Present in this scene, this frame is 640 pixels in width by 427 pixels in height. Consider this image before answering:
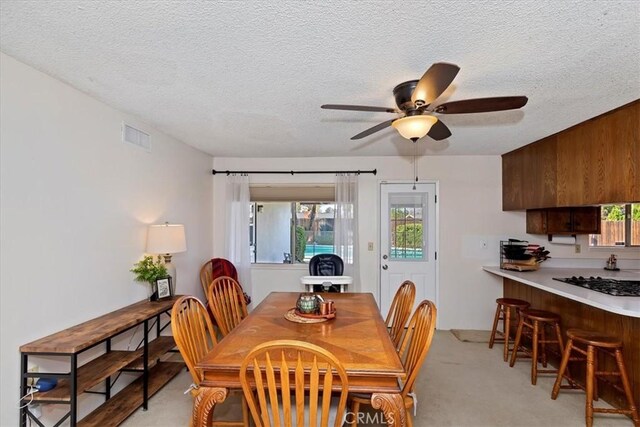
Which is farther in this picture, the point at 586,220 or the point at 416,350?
the point at 586,220

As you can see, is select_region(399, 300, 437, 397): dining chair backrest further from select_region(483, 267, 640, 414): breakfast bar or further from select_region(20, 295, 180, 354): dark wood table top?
select_region(20, 295, 180, 354): dark wood table top

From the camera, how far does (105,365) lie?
224cm

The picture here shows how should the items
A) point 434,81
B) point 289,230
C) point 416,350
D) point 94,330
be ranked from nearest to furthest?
point 434,81, point 416,350, point 94,330, point 289,230

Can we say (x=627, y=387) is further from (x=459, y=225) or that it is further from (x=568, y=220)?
(x=459, y=225)

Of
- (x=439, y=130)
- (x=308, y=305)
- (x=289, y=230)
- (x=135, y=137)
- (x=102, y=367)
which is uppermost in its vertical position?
(x=135, y=137)

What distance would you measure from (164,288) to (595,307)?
3669 millimetres

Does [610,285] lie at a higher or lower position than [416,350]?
higher

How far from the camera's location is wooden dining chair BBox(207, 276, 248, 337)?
240 centimetres

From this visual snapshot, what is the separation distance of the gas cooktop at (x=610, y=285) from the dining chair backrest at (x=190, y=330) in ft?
10.2

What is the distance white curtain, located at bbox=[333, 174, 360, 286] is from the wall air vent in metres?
2.38

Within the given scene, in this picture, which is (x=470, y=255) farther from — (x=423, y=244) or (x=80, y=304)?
(x=80, y=304)

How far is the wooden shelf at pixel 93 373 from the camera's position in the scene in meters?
1.85

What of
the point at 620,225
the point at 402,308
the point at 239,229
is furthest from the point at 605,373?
→ the point at 239,229

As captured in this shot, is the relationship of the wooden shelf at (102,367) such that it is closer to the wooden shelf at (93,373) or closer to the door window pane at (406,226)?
the wooden shelf at (93,373)
